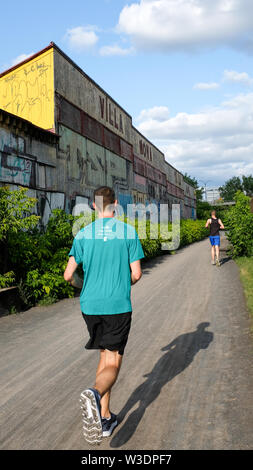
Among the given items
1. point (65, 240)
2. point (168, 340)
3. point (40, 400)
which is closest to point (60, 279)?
point (65, 240)

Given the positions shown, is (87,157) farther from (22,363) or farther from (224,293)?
A: (22,363)

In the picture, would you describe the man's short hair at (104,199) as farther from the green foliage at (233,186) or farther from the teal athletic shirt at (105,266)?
the green foliage at (233,186)

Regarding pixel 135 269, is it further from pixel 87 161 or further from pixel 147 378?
pixel 87 161

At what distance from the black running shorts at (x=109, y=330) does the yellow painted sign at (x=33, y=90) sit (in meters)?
13.3

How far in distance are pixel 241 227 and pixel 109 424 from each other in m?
13.0

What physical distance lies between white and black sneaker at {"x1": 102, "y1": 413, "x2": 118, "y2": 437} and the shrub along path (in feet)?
0.16

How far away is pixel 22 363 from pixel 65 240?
521 cm

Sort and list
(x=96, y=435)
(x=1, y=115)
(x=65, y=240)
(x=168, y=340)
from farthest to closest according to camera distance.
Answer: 1. (x=1, y=115)
2. (x=65, y=240)
3. (x=168, y=340)
4. (x=96, y=435)

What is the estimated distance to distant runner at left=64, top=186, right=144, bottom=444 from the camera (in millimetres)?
2949

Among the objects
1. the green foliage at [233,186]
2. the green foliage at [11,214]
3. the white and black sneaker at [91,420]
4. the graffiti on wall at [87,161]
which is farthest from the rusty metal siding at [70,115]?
the green foliage at [233,186]

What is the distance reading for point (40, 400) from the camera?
365 centimetres

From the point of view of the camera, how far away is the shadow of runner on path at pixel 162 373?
3.09 meters

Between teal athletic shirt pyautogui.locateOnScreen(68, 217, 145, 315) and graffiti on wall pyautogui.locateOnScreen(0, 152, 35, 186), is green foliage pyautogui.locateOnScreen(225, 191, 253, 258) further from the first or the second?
teal athletic shirt pyautogui.locateOnScreen(68, 217, 145, 315)

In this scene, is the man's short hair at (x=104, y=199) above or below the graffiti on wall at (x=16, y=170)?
below
